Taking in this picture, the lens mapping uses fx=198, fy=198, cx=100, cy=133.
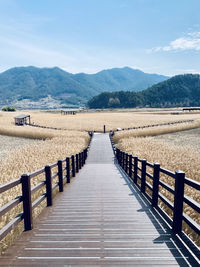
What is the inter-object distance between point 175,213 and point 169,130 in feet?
116

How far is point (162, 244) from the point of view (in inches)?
164

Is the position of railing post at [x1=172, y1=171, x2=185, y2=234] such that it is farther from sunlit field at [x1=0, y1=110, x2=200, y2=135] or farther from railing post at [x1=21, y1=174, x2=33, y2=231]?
sunlit field at [x1=0, y1=110, x2=200, y2=135]

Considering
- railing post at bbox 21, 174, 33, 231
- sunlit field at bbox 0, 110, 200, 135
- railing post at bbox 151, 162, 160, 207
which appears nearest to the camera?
railing post at bbox 21, 174, 33, 231

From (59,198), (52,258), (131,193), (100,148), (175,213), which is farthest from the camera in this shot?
(100,148)

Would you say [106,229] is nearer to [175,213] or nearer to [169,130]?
[175,213]

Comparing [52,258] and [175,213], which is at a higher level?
[175,213]

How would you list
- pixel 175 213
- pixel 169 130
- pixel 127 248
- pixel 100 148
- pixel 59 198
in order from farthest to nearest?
pixel 169 130
pixel 100 148
pixel 59 198
pixel 175 213
pixel 127 248

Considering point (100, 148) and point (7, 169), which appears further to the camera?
point (100, 148)

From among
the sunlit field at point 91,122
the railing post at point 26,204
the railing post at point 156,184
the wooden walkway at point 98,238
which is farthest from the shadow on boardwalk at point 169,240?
the sunlit field at point 91,122

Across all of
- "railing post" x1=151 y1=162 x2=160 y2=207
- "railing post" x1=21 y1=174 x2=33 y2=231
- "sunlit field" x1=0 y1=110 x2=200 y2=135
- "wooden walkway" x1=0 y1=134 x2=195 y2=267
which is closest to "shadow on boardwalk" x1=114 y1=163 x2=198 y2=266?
"wooden walkway" x1=0 y1=134 x2=195 y2=267

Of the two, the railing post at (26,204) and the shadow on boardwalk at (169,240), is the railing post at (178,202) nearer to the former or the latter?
the shadow on boardwalk at (169,240)

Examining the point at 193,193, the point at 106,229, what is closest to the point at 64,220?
the point at 106,229

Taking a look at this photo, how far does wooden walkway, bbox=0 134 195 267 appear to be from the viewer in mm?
3652

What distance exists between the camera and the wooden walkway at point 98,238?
365cm
